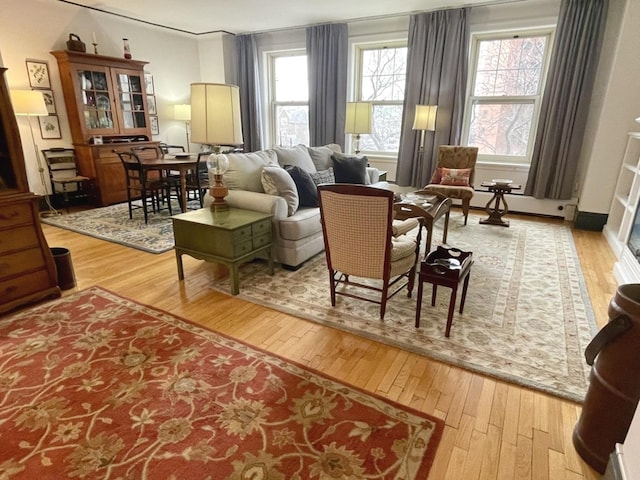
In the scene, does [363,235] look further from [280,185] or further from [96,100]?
[96,100]

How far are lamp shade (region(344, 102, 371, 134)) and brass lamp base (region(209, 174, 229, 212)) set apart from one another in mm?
2777

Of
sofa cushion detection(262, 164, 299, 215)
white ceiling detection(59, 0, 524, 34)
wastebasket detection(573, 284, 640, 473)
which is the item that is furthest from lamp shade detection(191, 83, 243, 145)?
white ceiling detection(59, 0, 524, 34)

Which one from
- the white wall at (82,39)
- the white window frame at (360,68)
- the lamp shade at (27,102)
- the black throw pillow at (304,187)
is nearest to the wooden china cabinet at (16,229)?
the black throw pillow at (304,187)

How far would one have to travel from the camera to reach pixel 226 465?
1389 mm

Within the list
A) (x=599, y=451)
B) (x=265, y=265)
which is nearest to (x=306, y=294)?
(x=265, y=265)

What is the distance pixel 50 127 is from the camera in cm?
512

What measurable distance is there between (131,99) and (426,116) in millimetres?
4678

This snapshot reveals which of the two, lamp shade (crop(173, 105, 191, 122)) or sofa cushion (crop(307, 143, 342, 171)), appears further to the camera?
lamp shade (crop(173, 105, 191, 122))

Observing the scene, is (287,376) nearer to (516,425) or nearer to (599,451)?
(516,425)

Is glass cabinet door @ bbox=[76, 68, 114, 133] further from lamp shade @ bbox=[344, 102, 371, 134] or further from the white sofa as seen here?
lamp shade @ bbox=[344, 102, 371, 134]

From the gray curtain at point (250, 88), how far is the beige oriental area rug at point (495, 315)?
4.40m

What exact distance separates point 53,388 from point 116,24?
19.8 feet

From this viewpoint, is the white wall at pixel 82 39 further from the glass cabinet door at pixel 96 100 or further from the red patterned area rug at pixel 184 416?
the red patterned area rug at pixel 184 416

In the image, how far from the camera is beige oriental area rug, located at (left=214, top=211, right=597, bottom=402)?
1999 mm
